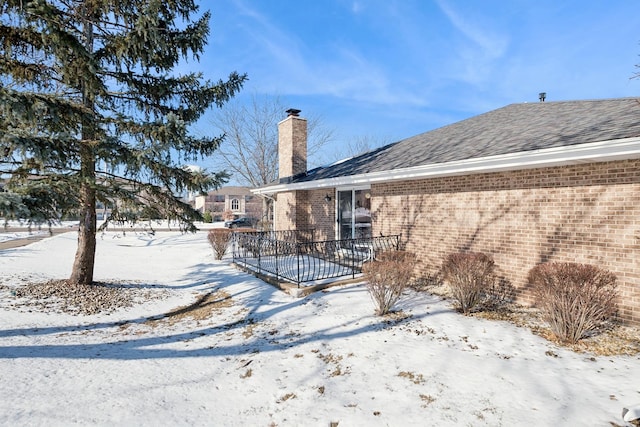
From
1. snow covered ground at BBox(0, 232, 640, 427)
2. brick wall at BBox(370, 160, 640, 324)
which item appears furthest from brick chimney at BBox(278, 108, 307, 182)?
snow covered ground at BBox(0, 232, 640, 427)

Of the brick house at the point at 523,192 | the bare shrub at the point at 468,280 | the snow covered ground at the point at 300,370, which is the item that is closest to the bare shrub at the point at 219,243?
the brick house at the point at 523,192

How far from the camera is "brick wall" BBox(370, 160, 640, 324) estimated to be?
5.25 m

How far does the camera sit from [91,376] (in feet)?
13.0

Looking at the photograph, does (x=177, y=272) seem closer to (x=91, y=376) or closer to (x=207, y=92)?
(x=207, y=92)

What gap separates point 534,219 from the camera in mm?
6371

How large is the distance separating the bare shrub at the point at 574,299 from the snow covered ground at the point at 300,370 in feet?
1.28

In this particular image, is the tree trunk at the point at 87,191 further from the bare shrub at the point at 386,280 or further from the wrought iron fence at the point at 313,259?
the bare shrub at the point at 386,280

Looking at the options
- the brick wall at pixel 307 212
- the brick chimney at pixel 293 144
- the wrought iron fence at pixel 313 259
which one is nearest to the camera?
the wrought iron fence at pixel 313 259

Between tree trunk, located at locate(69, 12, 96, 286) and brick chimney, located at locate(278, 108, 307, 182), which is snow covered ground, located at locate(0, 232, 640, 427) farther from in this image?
brick chimney, located at locate(278, 108, 307, 182)

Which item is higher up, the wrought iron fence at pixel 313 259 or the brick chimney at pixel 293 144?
the brick chimney at pixel 293 144

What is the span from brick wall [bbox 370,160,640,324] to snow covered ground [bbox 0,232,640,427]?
1768 millimetres

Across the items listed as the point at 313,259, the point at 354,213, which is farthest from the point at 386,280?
the point at 354,213

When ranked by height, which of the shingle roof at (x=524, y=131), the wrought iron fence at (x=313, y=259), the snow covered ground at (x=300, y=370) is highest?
the shingle roof at (x=524, y=131)

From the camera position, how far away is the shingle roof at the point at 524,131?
591 cm
